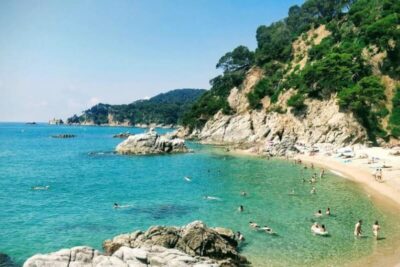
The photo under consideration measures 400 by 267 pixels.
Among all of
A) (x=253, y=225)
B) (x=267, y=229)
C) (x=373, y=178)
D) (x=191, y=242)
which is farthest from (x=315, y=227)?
(x=373, y=178)

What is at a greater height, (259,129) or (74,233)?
(259,129)

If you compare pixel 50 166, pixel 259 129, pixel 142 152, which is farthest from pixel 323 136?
pixel 50 166

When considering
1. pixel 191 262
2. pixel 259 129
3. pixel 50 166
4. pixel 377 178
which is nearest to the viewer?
pixel 191 262

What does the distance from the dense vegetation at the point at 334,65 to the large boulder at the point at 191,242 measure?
53.2 m

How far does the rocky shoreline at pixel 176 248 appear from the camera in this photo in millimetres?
14992

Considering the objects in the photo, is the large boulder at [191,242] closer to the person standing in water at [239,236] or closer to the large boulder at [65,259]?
the person standing in water at [239,236]

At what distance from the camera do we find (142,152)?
7412 cm

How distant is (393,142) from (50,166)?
188 feet

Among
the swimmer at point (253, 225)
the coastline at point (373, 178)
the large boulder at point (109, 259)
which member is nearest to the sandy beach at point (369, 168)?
the coastline at point (373, 178)

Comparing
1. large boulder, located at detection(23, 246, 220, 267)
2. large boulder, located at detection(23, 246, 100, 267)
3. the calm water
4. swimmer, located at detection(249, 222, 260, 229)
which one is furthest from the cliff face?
large boulder, located at detection(23, 246, 100, 267)

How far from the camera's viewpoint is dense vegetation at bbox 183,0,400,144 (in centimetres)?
6744

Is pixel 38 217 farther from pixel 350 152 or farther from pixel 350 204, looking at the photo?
pixel 350 152

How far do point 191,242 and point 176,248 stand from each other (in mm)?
860

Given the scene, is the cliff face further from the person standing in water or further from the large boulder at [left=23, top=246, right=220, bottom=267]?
the large boulder at [left=23, top=246, right=220, bottom=267]
